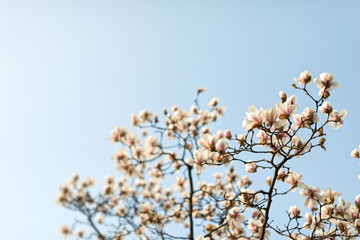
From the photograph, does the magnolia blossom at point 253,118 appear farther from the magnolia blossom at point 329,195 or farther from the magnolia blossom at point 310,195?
the magnolia blossom at point 329,195

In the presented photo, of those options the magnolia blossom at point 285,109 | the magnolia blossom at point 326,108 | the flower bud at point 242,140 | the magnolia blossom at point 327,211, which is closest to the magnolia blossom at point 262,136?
the flower bud at point 242,140

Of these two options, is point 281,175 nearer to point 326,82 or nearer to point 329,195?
point 329,195

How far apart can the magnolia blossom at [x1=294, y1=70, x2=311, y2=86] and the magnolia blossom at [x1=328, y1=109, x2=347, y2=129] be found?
0.32 metres

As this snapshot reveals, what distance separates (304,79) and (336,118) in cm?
39

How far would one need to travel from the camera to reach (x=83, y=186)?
6105 mm

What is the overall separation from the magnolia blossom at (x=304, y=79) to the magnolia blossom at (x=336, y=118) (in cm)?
32

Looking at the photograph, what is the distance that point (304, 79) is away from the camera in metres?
2.49

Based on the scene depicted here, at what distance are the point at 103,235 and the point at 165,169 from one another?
60.6 inches

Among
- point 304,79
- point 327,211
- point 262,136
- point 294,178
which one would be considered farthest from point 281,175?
point 304,79

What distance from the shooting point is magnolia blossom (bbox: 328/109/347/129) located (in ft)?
7.77

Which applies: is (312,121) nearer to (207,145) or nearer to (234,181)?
(207,145)

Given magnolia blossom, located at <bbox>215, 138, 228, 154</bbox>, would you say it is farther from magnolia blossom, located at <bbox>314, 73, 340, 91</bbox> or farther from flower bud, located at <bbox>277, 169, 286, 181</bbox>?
magnolia blossom, located at <bbox>314, 73, 340, 91</bbox>

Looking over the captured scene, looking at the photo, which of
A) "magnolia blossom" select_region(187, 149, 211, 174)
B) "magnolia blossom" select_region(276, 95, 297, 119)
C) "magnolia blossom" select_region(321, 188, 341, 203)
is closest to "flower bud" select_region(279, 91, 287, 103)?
"magnolia blossom" select_region(276, 95, 297, 119)

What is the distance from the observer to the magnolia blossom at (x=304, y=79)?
8.15 ft
